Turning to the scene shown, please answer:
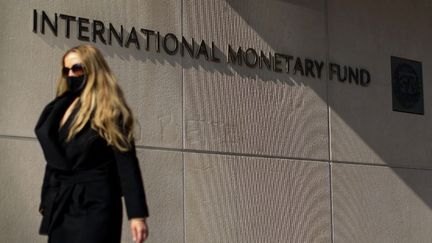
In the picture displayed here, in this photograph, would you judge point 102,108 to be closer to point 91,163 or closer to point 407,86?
point 91,163

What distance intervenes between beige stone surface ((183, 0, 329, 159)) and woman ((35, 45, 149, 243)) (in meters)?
3.73

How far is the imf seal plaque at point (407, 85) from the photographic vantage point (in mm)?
11055

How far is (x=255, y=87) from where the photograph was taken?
31.4 ft

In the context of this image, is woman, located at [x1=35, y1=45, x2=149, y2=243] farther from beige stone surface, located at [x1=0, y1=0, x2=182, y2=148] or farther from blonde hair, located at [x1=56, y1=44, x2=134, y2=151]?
beige stone surface, located at [x1=0, y1=0, x2=182, y2=148]

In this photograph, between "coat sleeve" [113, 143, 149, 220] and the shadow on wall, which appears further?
the shadow on wall

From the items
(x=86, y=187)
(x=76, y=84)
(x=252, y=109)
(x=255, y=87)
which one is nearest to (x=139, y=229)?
(x=86, y=187)

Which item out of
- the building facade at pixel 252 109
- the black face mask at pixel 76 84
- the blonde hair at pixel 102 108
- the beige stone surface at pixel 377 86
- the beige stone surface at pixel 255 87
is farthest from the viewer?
the beige stone surface at pixel 377 86

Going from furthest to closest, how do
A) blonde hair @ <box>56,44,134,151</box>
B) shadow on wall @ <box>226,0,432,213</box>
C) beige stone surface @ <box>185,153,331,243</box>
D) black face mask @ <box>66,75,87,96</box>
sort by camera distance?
1. shadow on wall @ <box>226,0,432,213</box>
2. beige stone surface @ <box>185,153,331,243</box>
3. black face mask @ <box>66,75,87,96</box>
4. blonde hair @ <box>56,44,134,151</box>

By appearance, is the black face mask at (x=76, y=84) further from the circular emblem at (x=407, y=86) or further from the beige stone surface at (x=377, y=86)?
the circular emblem at (x=407, y=86)

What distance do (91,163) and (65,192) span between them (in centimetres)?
20

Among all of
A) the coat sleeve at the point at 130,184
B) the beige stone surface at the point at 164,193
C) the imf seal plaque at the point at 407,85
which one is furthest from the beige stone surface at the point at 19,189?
the imf seal plaque at the point at 407,85

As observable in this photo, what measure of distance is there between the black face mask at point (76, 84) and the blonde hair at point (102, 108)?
0.13ft

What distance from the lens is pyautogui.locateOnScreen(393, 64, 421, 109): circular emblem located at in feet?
36.3

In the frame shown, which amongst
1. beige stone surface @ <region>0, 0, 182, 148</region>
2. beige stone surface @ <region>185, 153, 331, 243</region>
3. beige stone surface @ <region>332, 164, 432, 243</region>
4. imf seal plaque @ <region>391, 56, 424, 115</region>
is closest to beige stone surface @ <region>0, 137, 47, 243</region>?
beige stone surface @ <region>0, 0, 182, 148</region>
